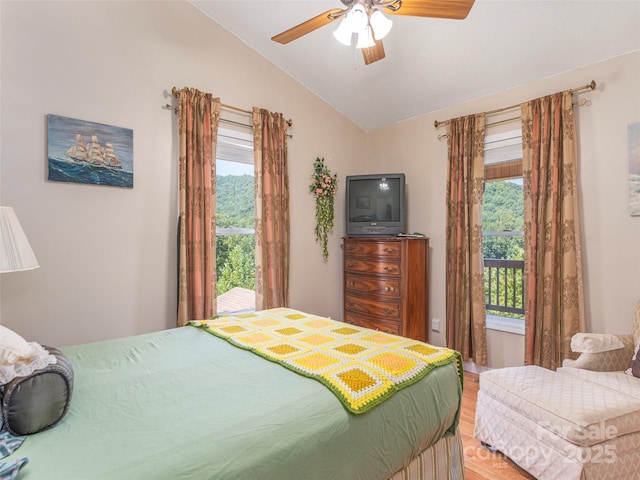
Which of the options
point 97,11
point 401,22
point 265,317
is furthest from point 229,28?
point 265,317

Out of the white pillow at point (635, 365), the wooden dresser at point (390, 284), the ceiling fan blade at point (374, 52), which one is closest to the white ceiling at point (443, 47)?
the ceiling fan blade at point (374, 52)

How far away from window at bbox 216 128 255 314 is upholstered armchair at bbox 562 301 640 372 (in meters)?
2.54

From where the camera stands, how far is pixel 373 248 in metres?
3.42

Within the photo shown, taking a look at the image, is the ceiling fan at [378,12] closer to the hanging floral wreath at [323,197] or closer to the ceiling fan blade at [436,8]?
the ceiling fan blade at [436,8]

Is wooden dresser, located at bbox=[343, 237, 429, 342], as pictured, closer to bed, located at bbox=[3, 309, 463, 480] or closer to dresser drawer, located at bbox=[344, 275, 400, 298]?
dresser drawer, located at bbox=[344, 275, 400, 298]

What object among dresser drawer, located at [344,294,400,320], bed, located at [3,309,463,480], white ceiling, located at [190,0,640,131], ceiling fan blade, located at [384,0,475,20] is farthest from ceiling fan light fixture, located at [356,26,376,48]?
dresser drawer, located at [344,294,400,320]

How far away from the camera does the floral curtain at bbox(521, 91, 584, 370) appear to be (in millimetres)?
2531

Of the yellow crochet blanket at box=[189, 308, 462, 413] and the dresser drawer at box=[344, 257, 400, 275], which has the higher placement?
the dresser drawer at box=[344, 257, 400, 275]

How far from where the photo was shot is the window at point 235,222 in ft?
9.97

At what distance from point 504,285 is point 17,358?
3618 mm

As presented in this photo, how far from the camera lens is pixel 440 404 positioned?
1362mm

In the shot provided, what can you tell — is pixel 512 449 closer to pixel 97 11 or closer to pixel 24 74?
pixel 24 74

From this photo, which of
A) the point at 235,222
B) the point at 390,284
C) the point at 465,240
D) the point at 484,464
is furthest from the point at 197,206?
the point at 484,464

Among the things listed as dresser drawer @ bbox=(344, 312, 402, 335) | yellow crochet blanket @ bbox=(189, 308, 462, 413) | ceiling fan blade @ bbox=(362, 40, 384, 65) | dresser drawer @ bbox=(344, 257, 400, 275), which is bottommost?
dresser drawer @ bbox=(344, 312, 402, 335)
